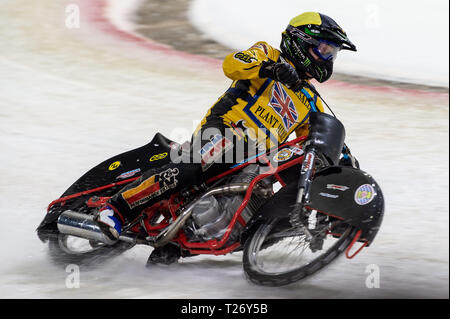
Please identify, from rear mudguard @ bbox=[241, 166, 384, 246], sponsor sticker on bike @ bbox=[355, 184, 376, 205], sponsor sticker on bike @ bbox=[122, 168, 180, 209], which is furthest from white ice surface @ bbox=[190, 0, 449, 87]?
sponsor sticker on bike @ bbox=[355, 184, 376, 205]

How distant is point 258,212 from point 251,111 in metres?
0.77

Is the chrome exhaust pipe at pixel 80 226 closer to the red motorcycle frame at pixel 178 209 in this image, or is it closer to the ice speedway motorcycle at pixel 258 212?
the ice speedway motorcycle at pixel 258 212

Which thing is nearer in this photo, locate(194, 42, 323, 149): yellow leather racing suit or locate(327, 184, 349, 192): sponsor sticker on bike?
locate(327, 184, 349, 192): sponsor sticker on bike

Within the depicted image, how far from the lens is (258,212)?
15.9 ft

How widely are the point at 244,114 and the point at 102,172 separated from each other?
1.34 m

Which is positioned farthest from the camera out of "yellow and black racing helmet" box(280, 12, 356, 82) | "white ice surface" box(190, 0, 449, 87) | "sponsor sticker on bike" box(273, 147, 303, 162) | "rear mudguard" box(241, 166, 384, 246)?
"white ice surface" box(190, 0, 449, 87)

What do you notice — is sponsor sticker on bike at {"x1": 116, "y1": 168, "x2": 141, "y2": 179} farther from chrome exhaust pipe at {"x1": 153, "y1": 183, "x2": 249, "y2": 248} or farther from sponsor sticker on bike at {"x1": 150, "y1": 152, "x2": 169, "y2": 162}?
chrome exhaust pipe at {"x1": 153, "y1": 183, "x2": 249, "y2": 248}

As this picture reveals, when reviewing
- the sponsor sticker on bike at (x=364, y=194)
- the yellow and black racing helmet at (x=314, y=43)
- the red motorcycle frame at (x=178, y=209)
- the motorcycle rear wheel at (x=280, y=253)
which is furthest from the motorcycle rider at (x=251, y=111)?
the sponsor sticker on bike at (x=364, y=194)

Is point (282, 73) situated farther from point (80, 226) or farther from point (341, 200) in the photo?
point (80, 226)

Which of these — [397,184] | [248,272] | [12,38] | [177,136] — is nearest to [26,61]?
[12,38]

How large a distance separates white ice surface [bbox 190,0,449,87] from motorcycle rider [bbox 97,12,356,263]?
570 centimetres

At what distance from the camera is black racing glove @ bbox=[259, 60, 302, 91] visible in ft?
15.8

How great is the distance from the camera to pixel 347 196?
455cm

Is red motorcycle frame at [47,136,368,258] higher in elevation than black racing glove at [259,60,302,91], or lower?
lower
